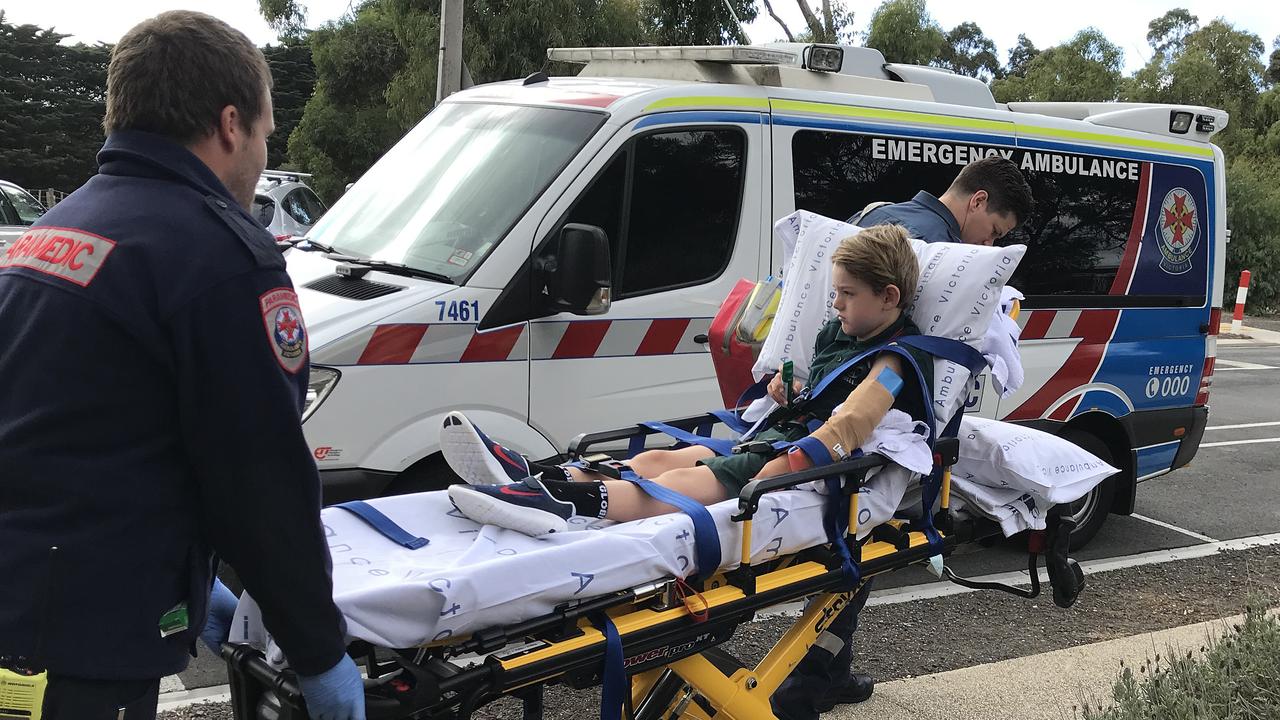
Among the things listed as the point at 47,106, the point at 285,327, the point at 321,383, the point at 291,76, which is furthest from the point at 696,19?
the point at 47,106

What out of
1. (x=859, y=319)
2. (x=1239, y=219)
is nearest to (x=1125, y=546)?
(x=859, y=319)

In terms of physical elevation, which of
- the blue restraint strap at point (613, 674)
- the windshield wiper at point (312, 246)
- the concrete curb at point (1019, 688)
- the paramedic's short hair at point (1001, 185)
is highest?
the paramedic's short hair at point (1001, 185)

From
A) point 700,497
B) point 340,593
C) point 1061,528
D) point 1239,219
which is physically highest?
point 340,593

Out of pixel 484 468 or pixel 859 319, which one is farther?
pixel 859 319

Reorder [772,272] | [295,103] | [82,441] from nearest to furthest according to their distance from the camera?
[82,441] → [772,272] → [295,103]

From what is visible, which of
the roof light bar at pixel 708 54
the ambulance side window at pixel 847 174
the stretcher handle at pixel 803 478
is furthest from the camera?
the ambulance side window at pixel 847 174

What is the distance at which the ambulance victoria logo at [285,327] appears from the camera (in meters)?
1.89

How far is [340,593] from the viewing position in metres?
2.41

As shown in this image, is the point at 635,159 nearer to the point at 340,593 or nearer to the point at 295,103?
the point at 340,593

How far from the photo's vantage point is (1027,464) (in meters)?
3.68

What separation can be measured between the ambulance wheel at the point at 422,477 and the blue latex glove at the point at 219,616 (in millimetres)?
1700

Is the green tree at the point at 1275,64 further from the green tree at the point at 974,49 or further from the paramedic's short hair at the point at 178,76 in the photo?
the paramedic's short hair at the point at 178,76

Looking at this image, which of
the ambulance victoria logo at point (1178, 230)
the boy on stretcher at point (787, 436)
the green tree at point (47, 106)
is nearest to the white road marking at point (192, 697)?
the boy on stretcher at point (787, 436)

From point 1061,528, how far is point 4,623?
319 cm
